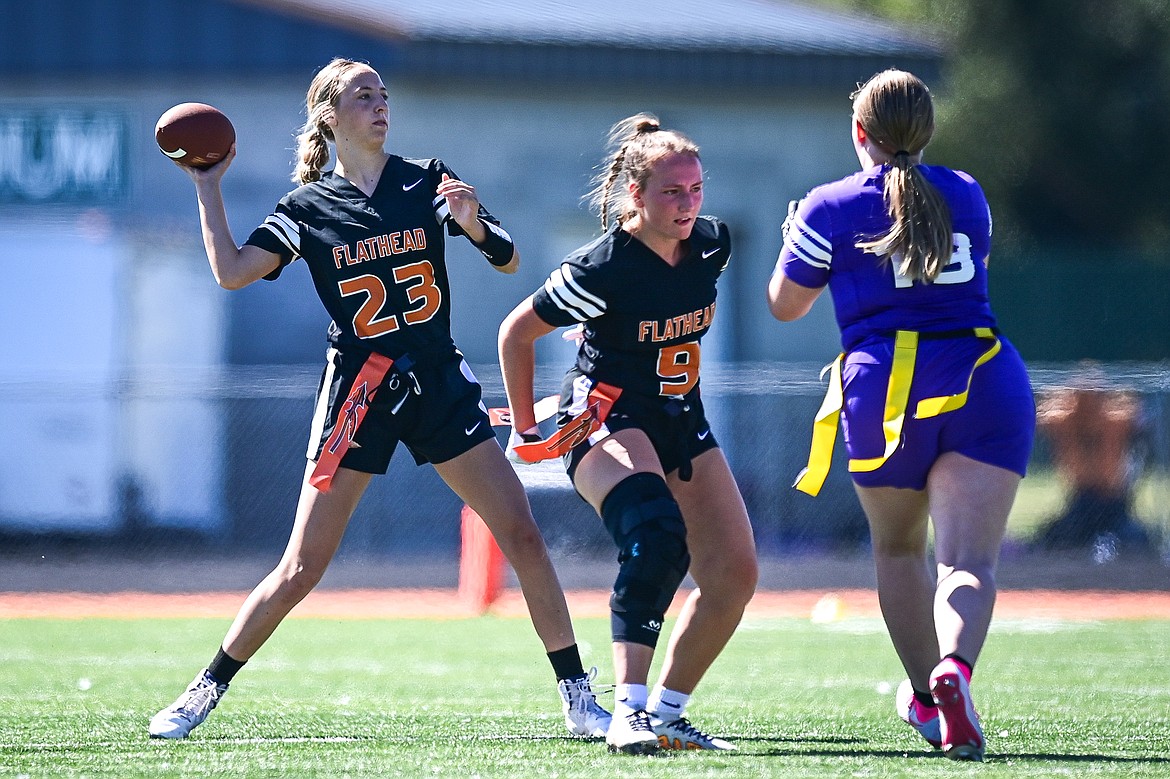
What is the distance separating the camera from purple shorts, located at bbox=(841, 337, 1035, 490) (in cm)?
434

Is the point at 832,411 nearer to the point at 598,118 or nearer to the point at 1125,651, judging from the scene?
the point at 1125,651

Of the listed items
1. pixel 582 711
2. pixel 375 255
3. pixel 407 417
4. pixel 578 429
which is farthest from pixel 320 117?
pixel 582 711

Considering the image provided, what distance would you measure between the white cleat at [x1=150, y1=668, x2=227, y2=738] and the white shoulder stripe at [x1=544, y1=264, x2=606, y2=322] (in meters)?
1.63

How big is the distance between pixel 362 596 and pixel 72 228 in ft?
17.4

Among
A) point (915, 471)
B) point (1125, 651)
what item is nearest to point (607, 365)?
point (915, 471)

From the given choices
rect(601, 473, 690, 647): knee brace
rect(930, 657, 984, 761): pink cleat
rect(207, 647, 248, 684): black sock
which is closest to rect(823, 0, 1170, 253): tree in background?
rect(601, 473, 690, 647): knee brace

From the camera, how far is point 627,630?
4.61 metres

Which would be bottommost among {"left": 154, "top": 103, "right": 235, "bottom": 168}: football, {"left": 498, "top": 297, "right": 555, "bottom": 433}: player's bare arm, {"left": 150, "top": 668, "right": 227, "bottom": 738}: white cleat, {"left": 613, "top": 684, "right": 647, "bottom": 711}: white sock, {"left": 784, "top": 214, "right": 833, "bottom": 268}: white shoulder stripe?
{"left": 150, "top": 668, "right": 227, "bottom": 738}: white cleat

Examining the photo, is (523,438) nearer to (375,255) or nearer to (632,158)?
(375,255)

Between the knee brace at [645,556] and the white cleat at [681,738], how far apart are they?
28 cm

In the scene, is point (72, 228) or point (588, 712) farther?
point (72, 228)

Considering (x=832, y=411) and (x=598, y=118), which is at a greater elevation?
(x=598, y=118)

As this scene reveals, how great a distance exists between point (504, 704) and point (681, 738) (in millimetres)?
1383

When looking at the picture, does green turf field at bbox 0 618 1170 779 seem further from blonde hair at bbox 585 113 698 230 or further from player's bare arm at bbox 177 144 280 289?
blonde hair at bbox 585 113 698 230
